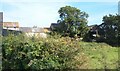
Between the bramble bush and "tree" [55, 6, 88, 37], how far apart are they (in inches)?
1159

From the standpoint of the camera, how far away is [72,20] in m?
42.6

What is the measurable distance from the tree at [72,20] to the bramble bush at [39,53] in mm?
29436

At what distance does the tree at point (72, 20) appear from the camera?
40.7 m

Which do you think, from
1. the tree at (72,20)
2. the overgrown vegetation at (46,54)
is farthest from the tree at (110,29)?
the overgrown vegetation at (46,54)

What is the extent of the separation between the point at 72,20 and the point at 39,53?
32.8 meters

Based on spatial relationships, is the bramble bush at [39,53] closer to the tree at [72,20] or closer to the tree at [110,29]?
the tree at [110,29]

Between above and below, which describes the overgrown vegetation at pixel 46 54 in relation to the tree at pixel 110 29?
above

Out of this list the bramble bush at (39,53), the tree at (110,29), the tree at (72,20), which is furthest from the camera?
the tree at (72,20)

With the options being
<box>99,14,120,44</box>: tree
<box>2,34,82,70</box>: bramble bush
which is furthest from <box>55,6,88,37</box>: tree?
<box>2,34,82,70</box>: bramble bush

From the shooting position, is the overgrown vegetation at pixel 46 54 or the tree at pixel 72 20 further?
the tree at pixel 72 20

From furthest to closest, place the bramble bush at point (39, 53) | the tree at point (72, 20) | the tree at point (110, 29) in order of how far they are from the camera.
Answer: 1. the tree at point (72, 20)
2. the tree at point (110, 29)
3. the bramble bush at point (39, 53)

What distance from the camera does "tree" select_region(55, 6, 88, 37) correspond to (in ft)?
133

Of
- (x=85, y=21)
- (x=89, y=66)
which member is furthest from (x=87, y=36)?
(x=89, y=66)

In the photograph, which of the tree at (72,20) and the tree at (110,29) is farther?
the tree at (72,20)
